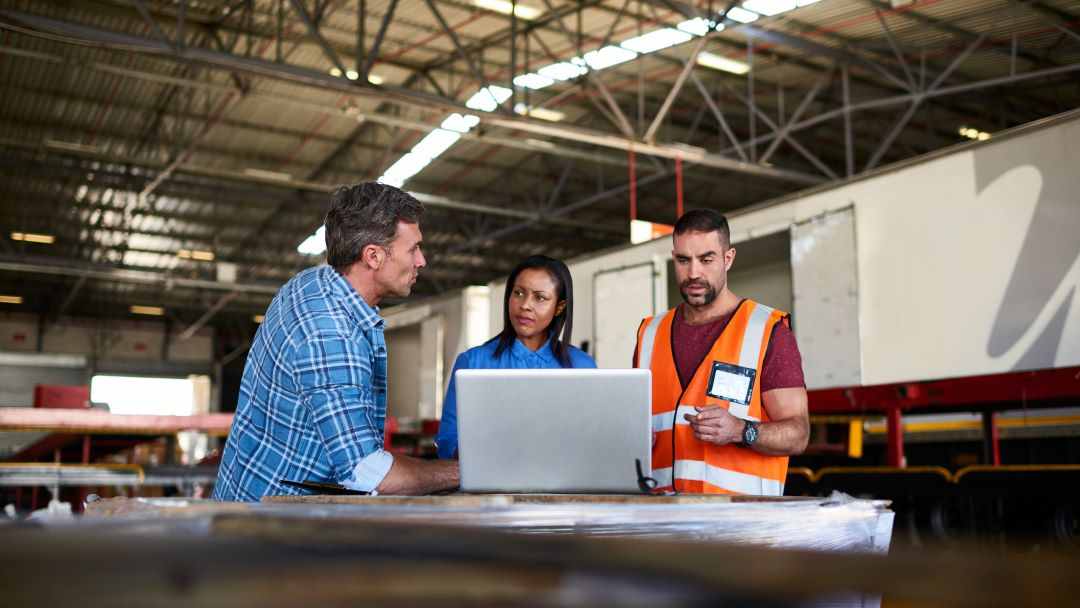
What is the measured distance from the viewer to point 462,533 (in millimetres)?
647

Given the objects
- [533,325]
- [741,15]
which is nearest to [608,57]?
[741,15]

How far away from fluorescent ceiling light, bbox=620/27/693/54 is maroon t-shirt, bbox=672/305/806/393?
923 cm

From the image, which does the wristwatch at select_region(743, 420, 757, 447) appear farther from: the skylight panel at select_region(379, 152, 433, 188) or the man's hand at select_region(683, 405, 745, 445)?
the skylight panel at select_region(379, 152, 433, 188)

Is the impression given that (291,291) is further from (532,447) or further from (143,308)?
(143,308)

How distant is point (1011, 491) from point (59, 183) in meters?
17.5

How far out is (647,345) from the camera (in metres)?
3.58

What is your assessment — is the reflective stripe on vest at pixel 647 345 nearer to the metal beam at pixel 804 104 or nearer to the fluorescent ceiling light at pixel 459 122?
the metal beam at pixel 804 104

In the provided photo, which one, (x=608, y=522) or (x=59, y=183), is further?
(x=59, y=183)

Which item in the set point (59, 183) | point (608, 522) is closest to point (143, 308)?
point (59, 183)

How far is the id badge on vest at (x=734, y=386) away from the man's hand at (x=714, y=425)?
0.25 meters

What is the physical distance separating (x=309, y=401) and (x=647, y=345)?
4.92ft

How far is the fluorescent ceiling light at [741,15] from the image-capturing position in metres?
11.3

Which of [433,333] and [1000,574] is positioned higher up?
[433,333]

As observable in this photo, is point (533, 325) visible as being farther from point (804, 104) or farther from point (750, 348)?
point (804, 104)
